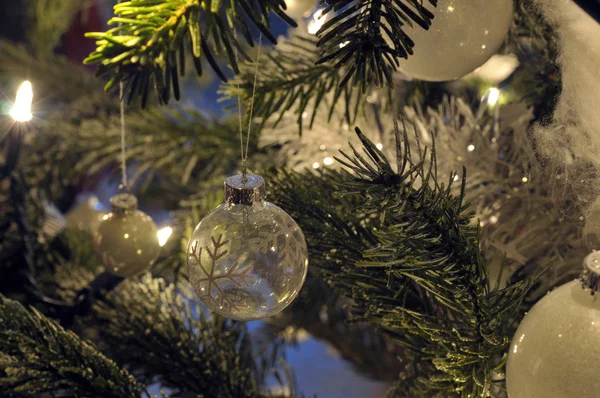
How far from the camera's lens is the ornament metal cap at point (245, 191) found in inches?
14.7

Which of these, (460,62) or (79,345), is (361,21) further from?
(79,345)

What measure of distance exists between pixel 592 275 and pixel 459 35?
0.56ft

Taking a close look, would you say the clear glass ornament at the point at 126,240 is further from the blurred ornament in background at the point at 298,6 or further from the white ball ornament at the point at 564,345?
the white ball ornament at the point at 564,345

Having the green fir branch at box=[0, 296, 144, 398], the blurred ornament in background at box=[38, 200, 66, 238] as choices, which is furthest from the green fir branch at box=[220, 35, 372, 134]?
the blurred ornament in background at box=[38, 200, 66, 238]

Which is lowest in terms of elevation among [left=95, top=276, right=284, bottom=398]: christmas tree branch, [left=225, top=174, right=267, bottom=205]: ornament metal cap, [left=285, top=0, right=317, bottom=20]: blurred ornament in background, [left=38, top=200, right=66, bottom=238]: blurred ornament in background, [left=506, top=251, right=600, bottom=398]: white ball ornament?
[left=506, top=251, right=600, bottom=398]: white ball ornament

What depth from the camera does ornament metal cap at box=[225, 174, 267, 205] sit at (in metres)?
0.37

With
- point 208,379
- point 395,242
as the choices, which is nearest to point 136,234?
point 208,379

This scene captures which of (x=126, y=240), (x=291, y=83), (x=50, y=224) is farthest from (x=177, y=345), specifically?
(x=50, y=224)

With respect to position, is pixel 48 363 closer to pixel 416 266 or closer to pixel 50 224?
pixel 416 266

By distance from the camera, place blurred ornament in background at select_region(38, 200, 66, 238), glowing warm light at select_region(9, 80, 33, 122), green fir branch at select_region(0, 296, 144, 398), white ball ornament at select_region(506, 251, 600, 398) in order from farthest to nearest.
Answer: blurred ornament in background at select_region(38, 200, 66, 238) → glowing warm light at select_region(9, 80, 33, 122) → green fir branch at select_region(0, 296, 144, 398) → white ball ornament at select_region(506, 251, 600, 398)

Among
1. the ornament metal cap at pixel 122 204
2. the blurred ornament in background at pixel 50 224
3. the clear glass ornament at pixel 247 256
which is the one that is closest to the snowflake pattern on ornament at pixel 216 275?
the clear glass ornament at pixel 247 256

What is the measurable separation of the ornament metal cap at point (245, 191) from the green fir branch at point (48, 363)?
0.49 feet

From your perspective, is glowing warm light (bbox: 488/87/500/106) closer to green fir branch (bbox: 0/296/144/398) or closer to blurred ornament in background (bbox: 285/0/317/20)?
blurred ornament in background (bbox: 285/0/317/20)

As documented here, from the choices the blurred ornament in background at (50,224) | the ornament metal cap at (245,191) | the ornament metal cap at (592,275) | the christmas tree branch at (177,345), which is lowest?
the ornament metal cap at (592,275)
